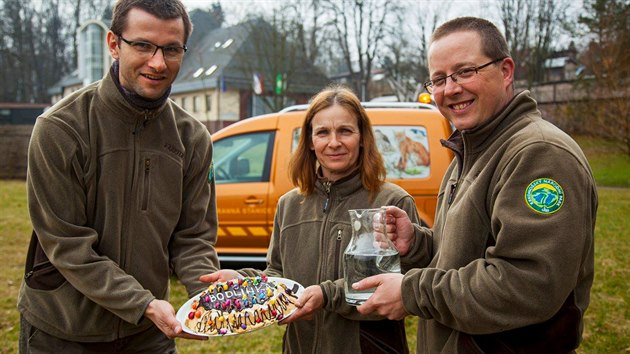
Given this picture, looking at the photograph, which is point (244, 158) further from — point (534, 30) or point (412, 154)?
point (534, 30)

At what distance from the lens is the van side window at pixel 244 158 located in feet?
23.7

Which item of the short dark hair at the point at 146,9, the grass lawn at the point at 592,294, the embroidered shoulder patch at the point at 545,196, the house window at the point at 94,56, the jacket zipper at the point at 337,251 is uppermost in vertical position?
the house window at the point at 94,56

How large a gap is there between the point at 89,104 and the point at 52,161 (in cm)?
34

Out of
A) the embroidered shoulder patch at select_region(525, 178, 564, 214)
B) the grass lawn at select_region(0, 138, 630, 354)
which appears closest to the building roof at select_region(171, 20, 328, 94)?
the grass lawn at select_region(0, 138, 630, 354)

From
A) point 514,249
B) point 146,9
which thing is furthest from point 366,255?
point 146,9

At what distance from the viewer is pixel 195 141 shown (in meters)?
3.01

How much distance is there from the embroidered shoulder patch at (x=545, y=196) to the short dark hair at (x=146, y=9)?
1.73m

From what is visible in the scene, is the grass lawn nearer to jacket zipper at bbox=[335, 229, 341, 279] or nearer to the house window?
jacket zipper at bbox=[335, 229, 341, 279]

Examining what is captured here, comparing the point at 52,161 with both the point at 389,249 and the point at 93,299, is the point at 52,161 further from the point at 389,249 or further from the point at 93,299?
the point at 389,249

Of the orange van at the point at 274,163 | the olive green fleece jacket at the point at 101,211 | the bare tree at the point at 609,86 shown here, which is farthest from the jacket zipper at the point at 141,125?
the bare tree at the point at 609,86

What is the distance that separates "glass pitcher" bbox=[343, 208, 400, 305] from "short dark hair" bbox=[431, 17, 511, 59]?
76cm

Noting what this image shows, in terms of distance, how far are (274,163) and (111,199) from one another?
4497 mm

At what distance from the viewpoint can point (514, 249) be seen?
1.83 m

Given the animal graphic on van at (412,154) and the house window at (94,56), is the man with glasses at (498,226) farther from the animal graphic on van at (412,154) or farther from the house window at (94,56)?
the house window at (94,56)
